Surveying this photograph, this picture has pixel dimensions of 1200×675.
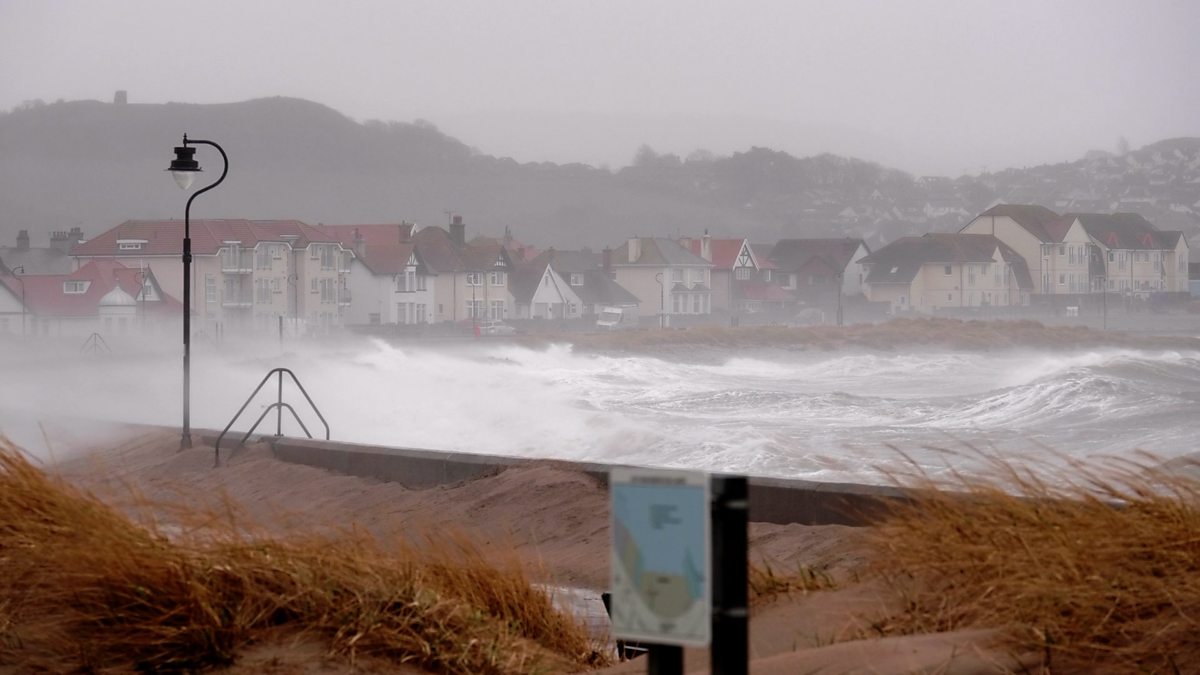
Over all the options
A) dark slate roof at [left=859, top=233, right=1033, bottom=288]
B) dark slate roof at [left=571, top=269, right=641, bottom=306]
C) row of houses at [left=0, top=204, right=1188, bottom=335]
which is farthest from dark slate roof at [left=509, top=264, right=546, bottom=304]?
dark slate roof at [left=859, top=233, right=1033, bottom=288]

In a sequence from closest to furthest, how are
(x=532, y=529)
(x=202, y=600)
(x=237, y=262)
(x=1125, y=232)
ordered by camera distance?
(x=202, y=600) < (x=532, y=529) < (x=1125, y=232) < (x=237, y=262)

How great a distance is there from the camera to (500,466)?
14711 millimetres

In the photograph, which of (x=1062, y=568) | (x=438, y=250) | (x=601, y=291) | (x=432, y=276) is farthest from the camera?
(x=601, y=291)

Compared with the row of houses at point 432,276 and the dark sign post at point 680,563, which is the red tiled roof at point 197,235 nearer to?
the row of houses at point 432,276

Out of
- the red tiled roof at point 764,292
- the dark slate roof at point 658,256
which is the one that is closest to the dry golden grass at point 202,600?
the dark slate roof at point 658,256

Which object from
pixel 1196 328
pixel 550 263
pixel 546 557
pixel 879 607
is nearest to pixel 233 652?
pixel 879 607

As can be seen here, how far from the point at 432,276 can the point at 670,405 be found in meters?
53.6

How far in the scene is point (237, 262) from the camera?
284 feet

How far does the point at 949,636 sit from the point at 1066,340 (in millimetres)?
82675

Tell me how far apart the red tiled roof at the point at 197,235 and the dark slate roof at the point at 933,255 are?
38.2 m

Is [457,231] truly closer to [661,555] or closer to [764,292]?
[764,292]

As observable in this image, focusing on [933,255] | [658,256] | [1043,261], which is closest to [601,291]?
[658,256]

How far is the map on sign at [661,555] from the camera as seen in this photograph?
11.8ft

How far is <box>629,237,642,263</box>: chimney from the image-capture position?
11531 cm
